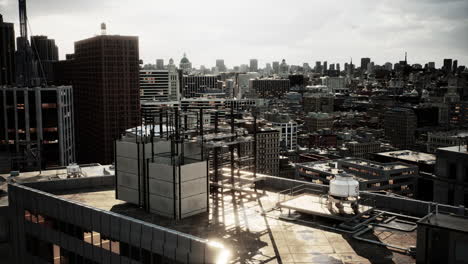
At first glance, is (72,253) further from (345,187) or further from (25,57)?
(25,57)

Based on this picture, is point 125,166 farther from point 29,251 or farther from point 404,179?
point 404,179

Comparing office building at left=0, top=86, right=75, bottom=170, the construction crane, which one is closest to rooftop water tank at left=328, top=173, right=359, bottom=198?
office building at left=0, top=86, right=75, bottom=170

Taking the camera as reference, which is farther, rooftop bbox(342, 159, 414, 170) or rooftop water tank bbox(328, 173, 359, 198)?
rooftop bbox(342, 159, 414, 170)

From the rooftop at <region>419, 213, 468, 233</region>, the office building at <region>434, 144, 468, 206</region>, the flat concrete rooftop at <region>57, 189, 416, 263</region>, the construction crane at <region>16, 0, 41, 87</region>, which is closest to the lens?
the rooftop at <region>419, 213, 468, 233</region>

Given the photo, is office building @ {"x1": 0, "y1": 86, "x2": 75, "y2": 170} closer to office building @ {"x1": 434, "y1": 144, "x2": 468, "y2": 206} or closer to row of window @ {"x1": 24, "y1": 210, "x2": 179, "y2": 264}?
row of window @ {"x1": 24, "y1": 210, "x2": 179, "y2": 264}

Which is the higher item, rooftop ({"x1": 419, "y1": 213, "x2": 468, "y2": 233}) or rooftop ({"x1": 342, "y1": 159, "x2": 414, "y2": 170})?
rooftop ({"x1": 419, "y1": 213, "x2": 468, "y2": 233})
